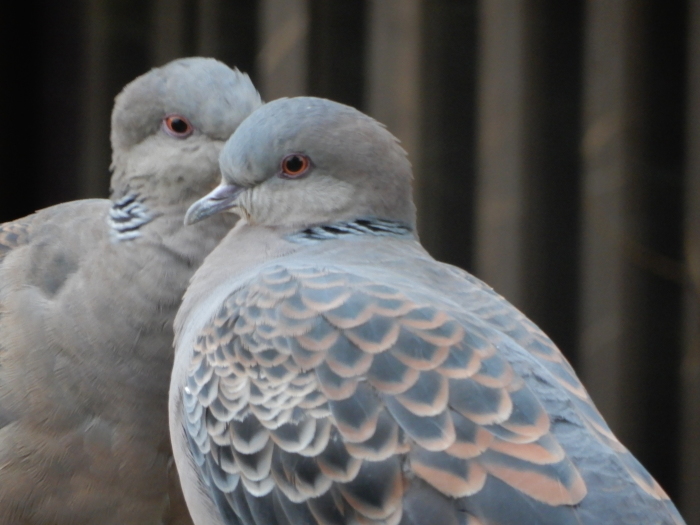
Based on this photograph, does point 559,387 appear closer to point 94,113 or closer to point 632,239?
point 632,239

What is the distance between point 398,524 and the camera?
1446 mm

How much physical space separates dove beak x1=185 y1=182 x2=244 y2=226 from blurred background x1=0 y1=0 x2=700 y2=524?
4.94 feet

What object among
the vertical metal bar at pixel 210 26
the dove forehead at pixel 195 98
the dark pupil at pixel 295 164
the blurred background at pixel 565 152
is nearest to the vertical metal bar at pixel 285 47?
the blurred background at pixel 565 152

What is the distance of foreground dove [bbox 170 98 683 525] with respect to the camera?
4.78 ft

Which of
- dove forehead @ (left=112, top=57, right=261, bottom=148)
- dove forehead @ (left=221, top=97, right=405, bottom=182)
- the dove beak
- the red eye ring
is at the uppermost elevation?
dove forehead @ (left=112, top=57, right=261, bottom=148)

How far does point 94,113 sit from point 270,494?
2783 mm

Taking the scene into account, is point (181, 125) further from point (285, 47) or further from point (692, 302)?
A: point (692, 302)

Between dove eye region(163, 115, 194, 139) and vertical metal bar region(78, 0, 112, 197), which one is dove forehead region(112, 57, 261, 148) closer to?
dove eye region(163, 115, 194, 139)

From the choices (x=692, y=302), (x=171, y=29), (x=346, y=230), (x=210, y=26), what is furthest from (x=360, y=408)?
(x=171, y=29)

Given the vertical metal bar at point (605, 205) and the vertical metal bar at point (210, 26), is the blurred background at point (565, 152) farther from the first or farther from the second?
the vertical metal bar at point (210, 26)

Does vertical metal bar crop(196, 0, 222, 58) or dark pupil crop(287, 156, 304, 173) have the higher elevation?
vertical metal bar crop(196, 0, 222, 58)

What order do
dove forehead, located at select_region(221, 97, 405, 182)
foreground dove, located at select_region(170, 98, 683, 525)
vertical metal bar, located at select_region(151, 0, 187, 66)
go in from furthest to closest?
vertical metal bar, located at select_region(151, 0, 187, 66) → dove forehead, located at select_region(221, 97, 405, 182) → foreground dove, located at select_region(170, 98, 683, 525)

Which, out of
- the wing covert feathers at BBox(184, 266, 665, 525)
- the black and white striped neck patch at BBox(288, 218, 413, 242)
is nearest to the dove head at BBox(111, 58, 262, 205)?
the black and white striped neck patch at BBox(288, 218, 413, 242)

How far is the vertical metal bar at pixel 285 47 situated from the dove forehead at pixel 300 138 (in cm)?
159
